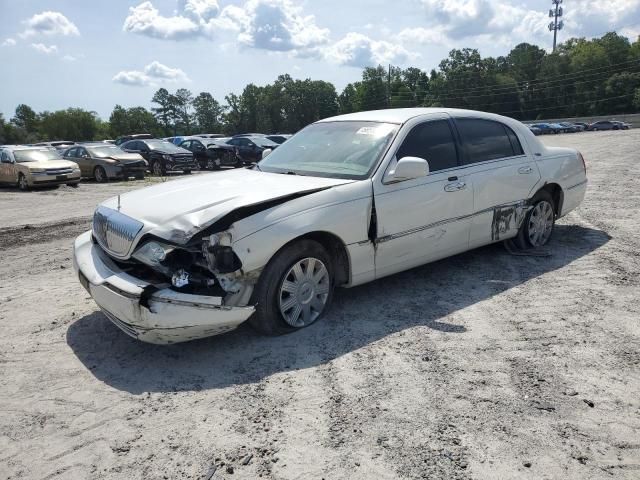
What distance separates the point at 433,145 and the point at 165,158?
1748cm

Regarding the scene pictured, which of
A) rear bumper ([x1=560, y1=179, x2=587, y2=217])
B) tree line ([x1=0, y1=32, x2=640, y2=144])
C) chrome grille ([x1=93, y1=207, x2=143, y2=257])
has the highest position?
tree line ([x1=0, y1=32, x2=640, y2=144])

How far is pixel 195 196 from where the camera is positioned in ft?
13.7

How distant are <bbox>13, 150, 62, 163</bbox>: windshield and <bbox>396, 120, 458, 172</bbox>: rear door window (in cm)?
1601

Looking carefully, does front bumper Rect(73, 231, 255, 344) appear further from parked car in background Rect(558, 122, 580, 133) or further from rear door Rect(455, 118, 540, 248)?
parked car in background Rect(558, 122, 580, 133)

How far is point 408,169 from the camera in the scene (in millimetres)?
4410

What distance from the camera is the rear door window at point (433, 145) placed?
4.82 metres

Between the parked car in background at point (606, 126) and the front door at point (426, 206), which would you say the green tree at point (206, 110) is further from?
the front door at point (426, 206)

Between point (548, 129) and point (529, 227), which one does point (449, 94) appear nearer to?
point (548, 129)

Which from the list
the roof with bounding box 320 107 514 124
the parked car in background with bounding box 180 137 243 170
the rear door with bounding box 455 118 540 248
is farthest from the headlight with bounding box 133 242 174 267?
the parked car in background with bounding box 180 137 243 170

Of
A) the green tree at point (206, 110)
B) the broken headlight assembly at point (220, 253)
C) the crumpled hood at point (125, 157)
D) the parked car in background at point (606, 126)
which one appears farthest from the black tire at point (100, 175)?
the green tree at point (206, 110)

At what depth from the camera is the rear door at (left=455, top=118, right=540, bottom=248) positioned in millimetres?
5359

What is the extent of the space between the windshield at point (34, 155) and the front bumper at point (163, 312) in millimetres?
15884

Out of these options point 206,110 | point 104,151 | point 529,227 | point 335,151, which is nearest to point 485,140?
point 529,227

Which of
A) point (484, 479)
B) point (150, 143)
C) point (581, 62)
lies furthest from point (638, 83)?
point (484, 479)
